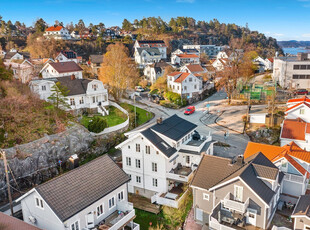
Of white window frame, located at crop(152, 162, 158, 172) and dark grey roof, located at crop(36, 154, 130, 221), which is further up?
dark grey roof, located at crop(36, 154, 130, 221)

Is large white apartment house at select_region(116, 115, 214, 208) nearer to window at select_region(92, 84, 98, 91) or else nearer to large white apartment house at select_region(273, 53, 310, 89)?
window at select_region(92, 84, 98, 91)

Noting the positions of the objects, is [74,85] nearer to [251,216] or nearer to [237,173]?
[237,173]

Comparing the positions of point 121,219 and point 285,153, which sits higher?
point 285,153

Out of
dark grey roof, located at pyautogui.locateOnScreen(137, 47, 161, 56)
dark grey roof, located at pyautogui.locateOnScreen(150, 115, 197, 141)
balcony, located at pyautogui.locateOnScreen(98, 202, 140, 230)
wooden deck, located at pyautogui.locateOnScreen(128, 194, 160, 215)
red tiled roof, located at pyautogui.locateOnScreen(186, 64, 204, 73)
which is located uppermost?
dark grey roof, located at pyautogui.locateOnScreen(137, 47, 161, 56)

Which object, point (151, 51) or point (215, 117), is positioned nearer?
point (215, 117)

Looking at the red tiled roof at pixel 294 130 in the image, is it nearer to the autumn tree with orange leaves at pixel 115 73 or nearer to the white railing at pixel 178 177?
the white railing at pixel 178 177

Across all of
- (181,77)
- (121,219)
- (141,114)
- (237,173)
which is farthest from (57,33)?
(237,173)

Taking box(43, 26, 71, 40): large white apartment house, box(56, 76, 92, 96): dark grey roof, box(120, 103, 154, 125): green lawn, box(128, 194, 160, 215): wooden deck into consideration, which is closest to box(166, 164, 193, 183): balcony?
box(128, 194, 160, 215): wooden deck
